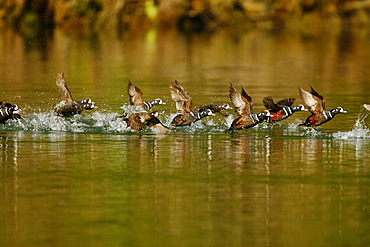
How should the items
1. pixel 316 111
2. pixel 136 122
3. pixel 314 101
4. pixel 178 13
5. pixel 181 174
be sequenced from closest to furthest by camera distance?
pixel 181 174, pixel 136 122, pixel 316 111, pixel 314 101, pixel 178 13

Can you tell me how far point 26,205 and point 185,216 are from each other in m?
1.92

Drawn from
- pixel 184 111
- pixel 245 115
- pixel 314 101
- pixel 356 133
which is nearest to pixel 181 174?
pixel 245 115

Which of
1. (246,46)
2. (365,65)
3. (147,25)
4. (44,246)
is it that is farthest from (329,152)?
(147,25)

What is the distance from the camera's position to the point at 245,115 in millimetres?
18109

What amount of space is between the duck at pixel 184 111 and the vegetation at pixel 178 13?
38637mm

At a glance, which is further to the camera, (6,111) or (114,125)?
(114,125)

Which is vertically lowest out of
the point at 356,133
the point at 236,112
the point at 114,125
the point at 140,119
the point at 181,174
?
the point at 181,174

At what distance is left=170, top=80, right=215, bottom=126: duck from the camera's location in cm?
1853

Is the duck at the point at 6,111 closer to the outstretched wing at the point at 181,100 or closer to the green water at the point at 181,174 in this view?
the green water at the point at 181,174

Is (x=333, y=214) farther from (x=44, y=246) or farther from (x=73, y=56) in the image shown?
(x=73, y=56)

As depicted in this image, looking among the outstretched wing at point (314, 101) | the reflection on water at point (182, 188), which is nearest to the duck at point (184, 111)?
the reflection on water at point (182, 188)

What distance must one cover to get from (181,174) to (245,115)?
4452 mm

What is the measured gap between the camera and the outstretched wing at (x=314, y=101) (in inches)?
729

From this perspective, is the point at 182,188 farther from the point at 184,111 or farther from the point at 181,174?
the point at 184,111
